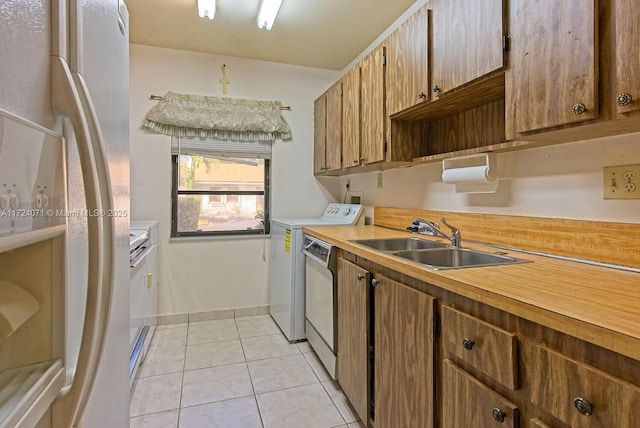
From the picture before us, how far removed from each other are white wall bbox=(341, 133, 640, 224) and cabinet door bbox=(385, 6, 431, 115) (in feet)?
1.64

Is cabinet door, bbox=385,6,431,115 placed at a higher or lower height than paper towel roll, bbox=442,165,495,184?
higher

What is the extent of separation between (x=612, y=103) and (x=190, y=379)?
7.88ft

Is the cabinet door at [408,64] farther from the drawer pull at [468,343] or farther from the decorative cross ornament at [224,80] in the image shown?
the decorative cross ornament at [224,80]

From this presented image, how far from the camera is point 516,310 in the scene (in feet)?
2.67

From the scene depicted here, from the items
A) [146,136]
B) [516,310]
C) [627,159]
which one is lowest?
[516,310]

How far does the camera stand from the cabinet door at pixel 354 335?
1.57 m

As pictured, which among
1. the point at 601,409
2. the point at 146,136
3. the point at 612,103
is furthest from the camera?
the point at 146,136

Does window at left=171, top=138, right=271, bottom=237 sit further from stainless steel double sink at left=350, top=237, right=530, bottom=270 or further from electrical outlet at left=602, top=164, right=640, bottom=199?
electrical outlet at left=602, top=164, right=640, bottom=199

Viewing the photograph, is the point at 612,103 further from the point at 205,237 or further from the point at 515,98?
the point at 205,237

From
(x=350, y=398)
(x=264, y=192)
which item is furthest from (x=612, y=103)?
(x=264, y=192)

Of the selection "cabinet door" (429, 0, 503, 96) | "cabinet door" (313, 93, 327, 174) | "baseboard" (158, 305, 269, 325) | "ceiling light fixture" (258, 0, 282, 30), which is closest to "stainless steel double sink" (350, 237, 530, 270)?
"cabinet door" (429, 0, 503, 96)

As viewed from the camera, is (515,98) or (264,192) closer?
(515,98)

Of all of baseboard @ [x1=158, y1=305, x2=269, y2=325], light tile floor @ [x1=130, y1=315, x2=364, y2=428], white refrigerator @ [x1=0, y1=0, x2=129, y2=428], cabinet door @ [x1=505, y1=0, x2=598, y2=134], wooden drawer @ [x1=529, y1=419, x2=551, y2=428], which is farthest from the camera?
baseboard @ [x1=158, y1=305, x2=269, y2=325]

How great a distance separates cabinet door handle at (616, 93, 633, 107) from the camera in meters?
0.91
